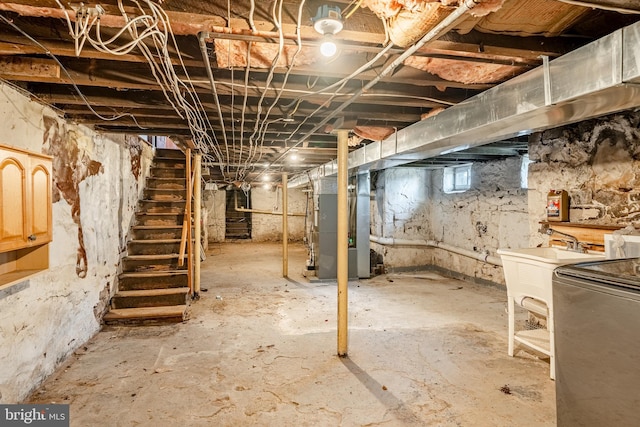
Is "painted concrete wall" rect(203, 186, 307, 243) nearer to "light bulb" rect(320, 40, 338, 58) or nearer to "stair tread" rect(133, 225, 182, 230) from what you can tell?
"stair tread" rect(133, 225, 182, 230)

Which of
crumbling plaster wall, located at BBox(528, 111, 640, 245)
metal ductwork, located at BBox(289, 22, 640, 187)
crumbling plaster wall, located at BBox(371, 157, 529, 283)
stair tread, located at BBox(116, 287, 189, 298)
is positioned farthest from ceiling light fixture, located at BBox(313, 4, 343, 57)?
crumbling plaster wall, located at BBox(371, 157, 529, 283)

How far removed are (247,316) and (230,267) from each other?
299 cm

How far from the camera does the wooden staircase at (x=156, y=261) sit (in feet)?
11.6

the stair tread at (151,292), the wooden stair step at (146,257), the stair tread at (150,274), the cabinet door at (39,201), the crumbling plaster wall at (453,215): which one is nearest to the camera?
the cabinet door at (39,201)

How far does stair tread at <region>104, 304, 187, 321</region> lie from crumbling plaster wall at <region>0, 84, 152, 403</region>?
0.42ft

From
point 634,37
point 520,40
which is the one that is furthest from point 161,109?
point 634,37

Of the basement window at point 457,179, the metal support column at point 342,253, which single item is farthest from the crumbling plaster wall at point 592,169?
the basement window at point 457,179

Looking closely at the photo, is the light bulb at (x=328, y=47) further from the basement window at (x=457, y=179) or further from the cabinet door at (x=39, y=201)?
the basement window at (x=457, y=179)

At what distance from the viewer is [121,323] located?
3.44 metres

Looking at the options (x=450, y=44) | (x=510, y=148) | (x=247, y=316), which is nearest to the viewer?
(x=450, y=44)

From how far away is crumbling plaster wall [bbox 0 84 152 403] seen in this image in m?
2.06

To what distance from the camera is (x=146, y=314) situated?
3.45 m

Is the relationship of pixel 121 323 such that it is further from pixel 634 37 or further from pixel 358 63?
pixel 634 37

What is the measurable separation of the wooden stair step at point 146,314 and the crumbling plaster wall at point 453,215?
144 inches
